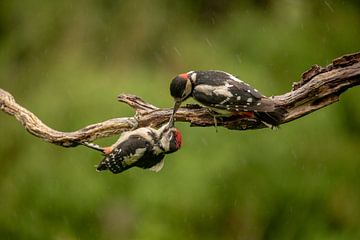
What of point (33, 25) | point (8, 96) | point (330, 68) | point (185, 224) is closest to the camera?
point (330, 68)

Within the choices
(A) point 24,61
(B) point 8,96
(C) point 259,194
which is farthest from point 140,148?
(A) point 24,61

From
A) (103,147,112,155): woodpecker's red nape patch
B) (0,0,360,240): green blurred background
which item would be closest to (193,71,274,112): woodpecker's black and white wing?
(103,147,112,155): woodpecker's red nape patch

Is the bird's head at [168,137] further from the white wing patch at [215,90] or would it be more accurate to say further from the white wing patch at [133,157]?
the white wing patch at [215,90]

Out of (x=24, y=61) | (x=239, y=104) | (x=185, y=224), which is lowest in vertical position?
(x=185, y=224)

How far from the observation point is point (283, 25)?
19.3 ft

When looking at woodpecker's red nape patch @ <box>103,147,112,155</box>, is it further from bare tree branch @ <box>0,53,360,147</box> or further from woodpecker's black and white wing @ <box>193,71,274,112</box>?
woodpecker's black and white wing @ <box>193,71,274,112</box>

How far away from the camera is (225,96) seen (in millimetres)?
3172

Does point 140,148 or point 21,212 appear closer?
point 140,148

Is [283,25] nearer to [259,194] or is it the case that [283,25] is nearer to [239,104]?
[259,194]

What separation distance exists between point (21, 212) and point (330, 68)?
323cm

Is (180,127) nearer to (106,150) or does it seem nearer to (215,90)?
(106,150)

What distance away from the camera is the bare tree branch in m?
3.09

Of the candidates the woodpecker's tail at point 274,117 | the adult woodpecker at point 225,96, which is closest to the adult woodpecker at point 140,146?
the adult woodpecker at point 225,96

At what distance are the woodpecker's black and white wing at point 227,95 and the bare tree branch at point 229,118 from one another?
3.3 inches
